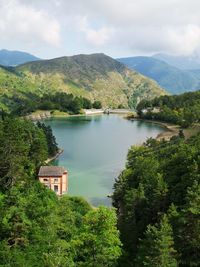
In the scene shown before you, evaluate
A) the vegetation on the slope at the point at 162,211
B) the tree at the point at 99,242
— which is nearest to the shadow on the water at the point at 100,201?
the vegetation on the slope at the point at 162,211

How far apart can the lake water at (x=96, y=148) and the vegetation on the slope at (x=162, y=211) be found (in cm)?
862

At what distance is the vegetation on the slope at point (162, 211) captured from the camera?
91.4 feet

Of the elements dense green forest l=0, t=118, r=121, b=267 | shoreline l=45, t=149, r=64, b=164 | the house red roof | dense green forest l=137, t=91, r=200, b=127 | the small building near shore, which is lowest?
shoreline l=45, t=149, r=64, b=164

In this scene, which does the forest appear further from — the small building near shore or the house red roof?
the house red roof

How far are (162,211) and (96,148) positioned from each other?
6734 cm

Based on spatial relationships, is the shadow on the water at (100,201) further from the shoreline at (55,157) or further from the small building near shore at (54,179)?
the shoreline at (55,157)

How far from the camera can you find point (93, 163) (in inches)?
3543

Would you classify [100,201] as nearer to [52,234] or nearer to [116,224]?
[116,224]

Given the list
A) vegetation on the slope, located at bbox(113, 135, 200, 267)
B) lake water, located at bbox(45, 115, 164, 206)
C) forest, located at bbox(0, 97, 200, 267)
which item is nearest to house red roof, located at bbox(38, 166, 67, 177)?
lake water, located at bbox(45, 115, 164, 206)

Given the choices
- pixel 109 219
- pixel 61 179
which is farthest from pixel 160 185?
pixel 61 179

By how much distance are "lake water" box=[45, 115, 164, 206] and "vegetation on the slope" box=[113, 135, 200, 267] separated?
862 centimetres

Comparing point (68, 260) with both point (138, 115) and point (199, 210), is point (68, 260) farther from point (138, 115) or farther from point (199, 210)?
point (138, 115)

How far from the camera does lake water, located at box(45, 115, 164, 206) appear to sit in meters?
70.9

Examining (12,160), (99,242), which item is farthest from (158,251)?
(12,160)
